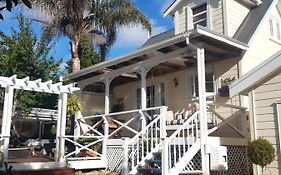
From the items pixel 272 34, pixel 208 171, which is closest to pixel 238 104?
pixel 208 171

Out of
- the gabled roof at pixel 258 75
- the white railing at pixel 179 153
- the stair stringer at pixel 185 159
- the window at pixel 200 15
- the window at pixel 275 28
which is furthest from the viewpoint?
the window at pixel 200 15

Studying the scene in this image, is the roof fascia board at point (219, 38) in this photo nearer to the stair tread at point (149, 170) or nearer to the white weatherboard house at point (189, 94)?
the white weatherboard house at point (189, 94)

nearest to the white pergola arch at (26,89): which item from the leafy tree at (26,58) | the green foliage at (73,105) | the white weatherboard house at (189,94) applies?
the white weatherboard house at (189,94)

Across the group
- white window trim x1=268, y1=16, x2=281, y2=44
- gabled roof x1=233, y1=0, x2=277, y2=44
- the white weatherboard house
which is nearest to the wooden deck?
the white weatherboard house

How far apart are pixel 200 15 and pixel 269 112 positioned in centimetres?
637

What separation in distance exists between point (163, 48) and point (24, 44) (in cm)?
965

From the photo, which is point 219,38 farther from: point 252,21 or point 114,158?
point 114,158

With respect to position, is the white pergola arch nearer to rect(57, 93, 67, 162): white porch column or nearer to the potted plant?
rect(57, 93, 67, 162): white porch column

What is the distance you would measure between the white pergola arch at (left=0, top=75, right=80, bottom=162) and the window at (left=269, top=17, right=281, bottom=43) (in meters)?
8.13

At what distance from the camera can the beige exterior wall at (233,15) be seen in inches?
487

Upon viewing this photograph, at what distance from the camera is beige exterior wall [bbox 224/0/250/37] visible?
12.4m

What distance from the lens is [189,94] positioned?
12.2 meters

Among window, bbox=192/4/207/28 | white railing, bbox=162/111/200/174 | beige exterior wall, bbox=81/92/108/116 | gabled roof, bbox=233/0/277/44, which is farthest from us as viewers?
beige exterior wall, bbox=81/92/108/116

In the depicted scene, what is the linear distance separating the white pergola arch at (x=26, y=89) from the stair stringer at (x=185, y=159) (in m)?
4.40
